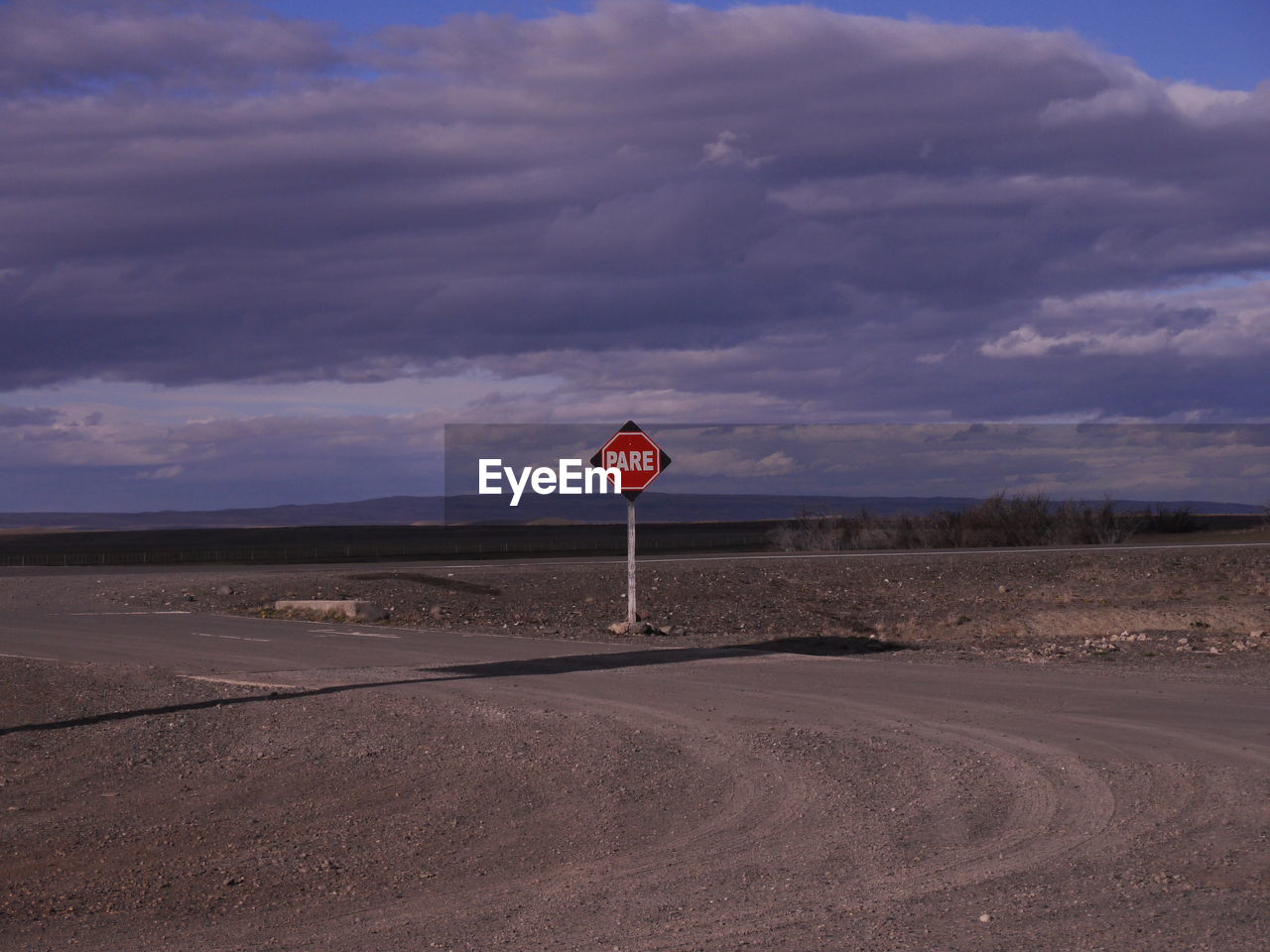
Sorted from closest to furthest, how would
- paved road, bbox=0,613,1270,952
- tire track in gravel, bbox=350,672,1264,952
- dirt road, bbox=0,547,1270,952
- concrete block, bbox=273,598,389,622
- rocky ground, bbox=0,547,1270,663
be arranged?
paved road, bbox=0,613,1270,952 → dirt road, bbox=0,547,1270,952 → tire track in gravel, bbox=350,672,1264,952 → rocky ground, bbox=0,547,1270,663 → concrete block, bbox=273,598,389,622

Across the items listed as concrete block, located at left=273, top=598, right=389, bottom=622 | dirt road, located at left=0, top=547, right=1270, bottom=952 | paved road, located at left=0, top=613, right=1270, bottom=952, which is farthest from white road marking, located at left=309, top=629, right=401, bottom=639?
dirt road, located at left=0, top=547, right=1270, bottom=952

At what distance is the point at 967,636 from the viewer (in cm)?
2409

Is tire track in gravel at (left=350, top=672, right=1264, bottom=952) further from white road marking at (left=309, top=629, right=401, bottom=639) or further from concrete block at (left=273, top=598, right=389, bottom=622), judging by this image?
concrete block at (left=273, top=598, right=389, bottom=622)

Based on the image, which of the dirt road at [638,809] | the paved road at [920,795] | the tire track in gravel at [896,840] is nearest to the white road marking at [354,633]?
the paved road at [920,795]

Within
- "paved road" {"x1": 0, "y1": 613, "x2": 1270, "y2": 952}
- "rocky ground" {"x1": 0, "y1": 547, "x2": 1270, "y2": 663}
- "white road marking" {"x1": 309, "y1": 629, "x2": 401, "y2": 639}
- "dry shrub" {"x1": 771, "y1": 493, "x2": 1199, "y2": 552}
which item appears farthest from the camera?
"dry shrub" {"x1": 771, "y1": 493, "x2": 1199, "y2": 552}

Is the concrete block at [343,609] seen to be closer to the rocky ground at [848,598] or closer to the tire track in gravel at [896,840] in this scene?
the rocky ground at [848,598]

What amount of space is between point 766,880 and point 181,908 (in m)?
3.21

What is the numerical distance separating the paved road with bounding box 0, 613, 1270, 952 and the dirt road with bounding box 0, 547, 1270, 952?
0.03 meters

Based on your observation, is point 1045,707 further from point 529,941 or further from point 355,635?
point 355,635

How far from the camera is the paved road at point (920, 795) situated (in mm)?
6410

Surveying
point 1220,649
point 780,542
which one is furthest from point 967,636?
point 780,542

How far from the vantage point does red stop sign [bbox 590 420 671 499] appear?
22734 mm

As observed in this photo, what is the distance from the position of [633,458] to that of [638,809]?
14.1 metres

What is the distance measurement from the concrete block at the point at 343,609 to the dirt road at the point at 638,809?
8743 millimetres
